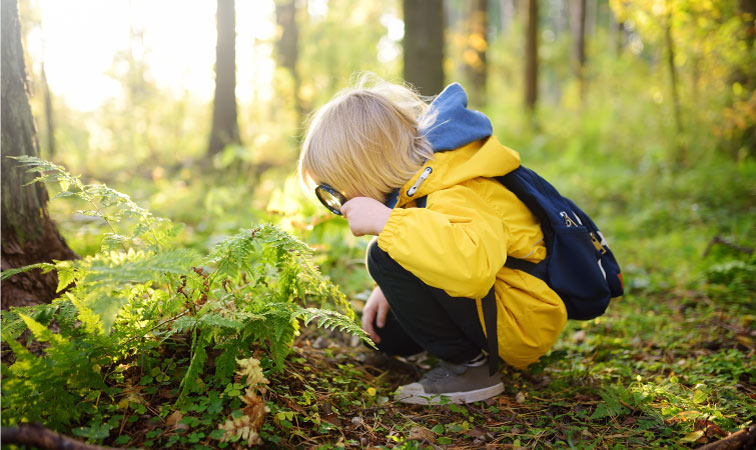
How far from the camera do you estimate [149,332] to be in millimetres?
1944

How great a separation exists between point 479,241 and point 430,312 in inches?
21.8

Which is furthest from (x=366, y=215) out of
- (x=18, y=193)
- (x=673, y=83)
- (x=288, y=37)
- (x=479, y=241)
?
(x=288, y=37)

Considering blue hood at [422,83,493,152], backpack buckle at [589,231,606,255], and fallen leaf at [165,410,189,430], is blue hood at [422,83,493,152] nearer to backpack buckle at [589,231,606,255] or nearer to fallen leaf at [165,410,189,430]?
backpack buckle at [589,231,606,255]

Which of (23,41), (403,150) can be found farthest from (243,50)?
(403,150)

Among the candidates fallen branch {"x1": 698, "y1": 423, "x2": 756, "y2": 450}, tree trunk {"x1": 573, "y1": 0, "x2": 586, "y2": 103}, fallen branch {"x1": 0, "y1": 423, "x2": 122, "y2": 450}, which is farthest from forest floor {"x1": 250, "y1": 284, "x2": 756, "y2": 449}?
tree trunk {"x1": 573, "y1": 0, "x2": 586, "y2": 103}

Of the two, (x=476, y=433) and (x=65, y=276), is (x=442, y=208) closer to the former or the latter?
(x=476, y=433)

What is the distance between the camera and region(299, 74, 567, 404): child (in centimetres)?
214

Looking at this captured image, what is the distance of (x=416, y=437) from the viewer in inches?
76.6

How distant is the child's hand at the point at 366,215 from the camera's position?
210 cm

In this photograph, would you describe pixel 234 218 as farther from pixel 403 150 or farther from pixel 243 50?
pixel 243 50

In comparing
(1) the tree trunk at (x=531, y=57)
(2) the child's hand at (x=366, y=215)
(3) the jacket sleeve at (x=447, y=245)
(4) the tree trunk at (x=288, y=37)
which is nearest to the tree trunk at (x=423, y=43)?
(2) the child's hand at (x=366, y=215)

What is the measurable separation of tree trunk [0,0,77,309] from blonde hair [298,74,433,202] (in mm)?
1330

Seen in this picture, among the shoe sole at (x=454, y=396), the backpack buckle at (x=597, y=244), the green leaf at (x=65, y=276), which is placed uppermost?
the green leaf at (x=65, y=276)

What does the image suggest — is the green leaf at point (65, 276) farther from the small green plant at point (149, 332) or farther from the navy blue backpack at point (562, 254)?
the navy blue backpack at point (562, 254)
